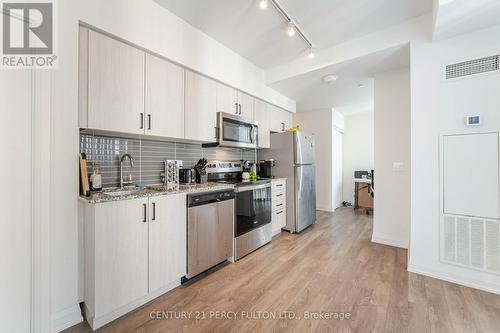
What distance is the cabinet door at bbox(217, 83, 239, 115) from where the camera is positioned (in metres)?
2.88

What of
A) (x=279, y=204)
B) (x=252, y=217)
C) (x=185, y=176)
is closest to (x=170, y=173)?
(x=185, y=176)

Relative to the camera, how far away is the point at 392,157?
10.7 feet

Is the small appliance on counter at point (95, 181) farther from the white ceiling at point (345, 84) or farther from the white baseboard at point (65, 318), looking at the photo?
the white ceiling at point (345, 84)

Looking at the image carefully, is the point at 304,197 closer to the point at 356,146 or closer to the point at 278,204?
the point at 278,204

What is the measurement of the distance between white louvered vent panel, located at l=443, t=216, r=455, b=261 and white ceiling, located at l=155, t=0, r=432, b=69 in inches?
88.7

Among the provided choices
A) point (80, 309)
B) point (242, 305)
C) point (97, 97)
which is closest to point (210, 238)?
point (242, 305)

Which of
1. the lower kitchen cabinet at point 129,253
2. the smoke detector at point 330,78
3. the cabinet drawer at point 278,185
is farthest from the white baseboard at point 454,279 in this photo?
the smoke detector at point 330,78

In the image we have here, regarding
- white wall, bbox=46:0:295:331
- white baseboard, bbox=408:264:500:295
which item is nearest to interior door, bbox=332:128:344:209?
white baseboard, bbox=408:264:500:295

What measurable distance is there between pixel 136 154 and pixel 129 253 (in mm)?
1073

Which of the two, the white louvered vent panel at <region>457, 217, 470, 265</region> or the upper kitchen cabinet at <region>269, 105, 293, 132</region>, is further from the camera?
the upper kitchen cabinet at <region>269, 105, 293, 132</region>

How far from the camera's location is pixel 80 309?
1650 mm

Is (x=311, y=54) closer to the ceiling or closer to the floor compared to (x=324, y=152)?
closer to the ceiling

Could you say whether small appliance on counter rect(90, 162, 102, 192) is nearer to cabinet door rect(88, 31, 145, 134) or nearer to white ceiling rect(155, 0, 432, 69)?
cabinet door rect(88, 31, 145, 134)

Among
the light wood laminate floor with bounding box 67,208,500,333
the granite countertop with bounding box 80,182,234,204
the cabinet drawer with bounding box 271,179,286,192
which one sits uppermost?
the granite countertop with bounding box 80,182,234,204
